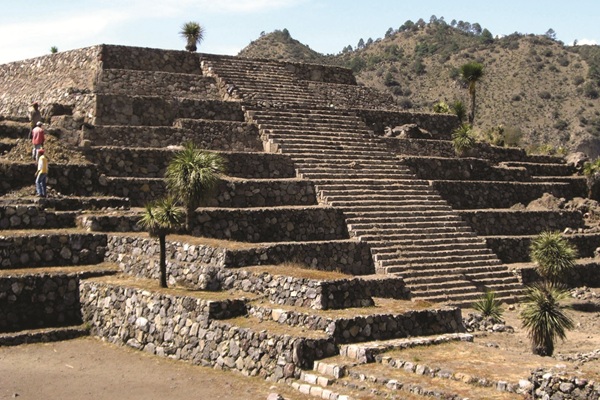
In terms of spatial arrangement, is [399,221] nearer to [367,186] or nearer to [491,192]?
[367,186]

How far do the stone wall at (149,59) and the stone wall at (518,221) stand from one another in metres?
10.7

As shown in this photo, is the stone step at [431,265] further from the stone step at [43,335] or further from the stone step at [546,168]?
the stone step at [546,168]

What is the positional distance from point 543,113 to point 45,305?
2343 inches

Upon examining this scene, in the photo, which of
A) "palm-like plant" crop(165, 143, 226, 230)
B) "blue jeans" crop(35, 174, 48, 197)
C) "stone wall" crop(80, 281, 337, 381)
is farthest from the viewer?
"blue jeans" crop(35, 174, 48, 197)

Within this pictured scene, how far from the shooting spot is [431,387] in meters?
13.2

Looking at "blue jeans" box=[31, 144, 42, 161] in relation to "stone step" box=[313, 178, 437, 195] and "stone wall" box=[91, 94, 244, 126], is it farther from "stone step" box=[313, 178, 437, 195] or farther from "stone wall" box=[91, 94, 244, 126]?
"stone step" box=[313, 178, 437, 195]

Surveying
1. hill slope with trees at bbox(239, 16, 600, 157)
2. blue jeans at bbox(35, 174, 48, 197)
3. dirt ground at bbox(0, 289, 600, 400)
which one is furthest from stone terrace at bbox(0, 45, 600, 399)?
hill slope with trees at bbox(239, 16, 600, 157)

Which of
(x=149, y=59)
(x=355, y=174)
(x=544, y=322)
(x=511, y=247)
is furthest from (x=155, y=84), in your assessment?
(x=544, y=322)

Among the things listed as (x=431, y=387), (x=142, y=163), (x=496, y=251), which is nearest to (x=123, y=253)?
(x=142, y=163)

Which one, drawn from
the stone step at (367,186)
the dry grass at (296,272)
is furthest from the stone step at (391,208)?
the dry grass at (296,272)

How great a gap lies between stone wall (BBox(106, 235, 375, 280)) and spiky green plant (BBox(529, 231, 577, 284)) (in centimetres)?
721

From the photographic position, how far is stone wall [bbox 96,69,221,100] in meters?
28.4

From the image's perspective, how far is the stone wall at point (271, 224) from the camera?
2251cm

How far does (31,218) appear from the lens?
68.7 feet
